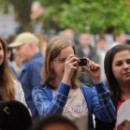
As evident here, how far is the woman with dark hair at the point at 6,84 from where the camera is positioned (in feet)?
19.4

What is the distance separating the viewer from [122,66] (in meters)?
5.68

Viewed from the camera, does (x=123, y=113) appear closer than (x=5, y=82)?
Yes

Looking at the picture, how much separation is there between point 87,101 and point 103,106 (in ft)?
0.51

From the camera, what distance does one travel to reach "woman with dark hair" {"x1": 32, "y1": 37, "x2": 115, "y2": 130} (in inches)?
209

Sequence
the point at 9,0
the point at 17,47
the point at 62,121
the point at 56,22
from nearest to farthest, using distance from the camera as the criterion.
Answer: the point at 62,121, the point at 17,47, the point at 9,0, the point at 56,22

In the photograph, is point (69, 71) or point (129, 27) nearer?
point (69, 71)

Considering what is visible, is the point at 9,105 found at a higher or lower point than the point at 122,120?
higher

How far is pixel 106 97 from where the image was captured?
5379 mm

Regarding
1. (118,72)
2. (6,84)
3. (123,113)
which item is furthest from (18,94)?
(123,113)

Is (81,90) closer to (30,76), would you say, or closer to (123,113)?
(123,113)

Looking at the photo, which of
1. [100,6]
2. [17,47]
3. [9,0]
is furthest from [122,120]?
[9,0]

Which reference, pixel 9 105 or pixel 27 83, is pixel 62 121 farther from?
pixel 27 83

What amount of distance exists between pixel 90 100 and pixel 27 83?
12.3ft

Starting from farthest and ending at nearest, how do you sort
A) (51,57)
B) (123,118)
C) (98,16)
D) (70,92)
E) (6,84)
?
(98,16)
(6,84)
(51,57)
(70,92)
(123,118)
